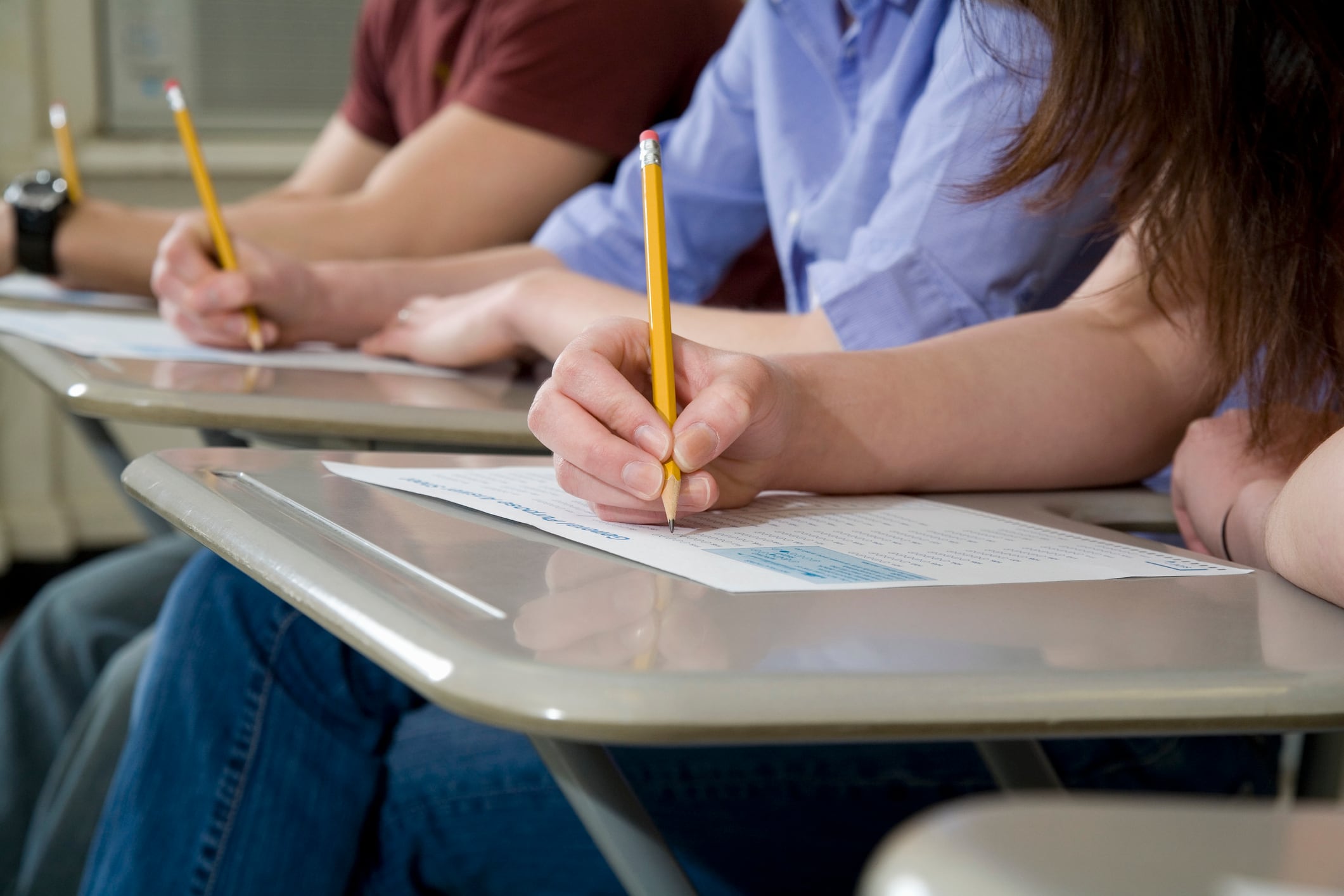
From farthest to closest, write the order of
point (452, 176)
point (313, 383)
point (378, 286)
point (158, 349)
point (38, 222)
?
point (452, 176)
point (38, 222)
point (378, 286)
point (158, 349)
point (313, 383)

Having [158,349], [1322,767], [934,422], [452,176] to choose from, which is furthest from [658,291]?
[452,176]

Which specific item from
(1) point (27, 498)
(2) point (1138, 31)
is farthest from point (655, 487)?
(1) point (27, 498)

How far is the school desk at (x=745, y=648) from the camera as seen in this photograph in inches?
12.0

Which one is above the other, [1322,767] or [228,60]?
[228,60]

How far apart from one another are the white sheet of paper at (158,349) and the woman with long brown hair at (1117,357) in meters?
0.46

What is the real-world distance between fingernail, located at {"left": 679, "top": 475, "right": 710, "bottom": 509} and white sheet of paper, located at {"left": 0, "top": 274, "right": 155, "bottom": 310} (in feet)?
3.08

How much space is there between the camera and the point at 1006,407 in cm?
66

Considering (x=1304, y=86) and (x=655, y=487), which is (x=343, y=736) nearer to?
(x=655, y=487)

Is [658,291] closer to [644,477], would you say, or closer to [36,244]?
[644,477]

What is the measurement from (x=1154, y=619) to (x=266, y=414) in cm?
53

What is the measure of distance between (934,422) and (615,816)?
0.28 m

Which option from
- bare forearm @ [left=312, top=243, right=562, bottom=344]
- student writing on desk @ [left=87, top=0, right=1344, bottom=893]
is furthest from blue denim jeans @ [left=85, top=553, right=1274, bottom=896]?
bare forearm @ [left=312, top=243, right=562, bottom=344]

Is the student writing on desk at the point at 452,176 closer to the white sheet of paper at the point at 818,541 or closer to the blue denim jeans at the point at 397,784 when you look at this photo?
the blue denim jeans at the point at 397,784

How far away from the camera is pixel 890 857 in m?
0.17
